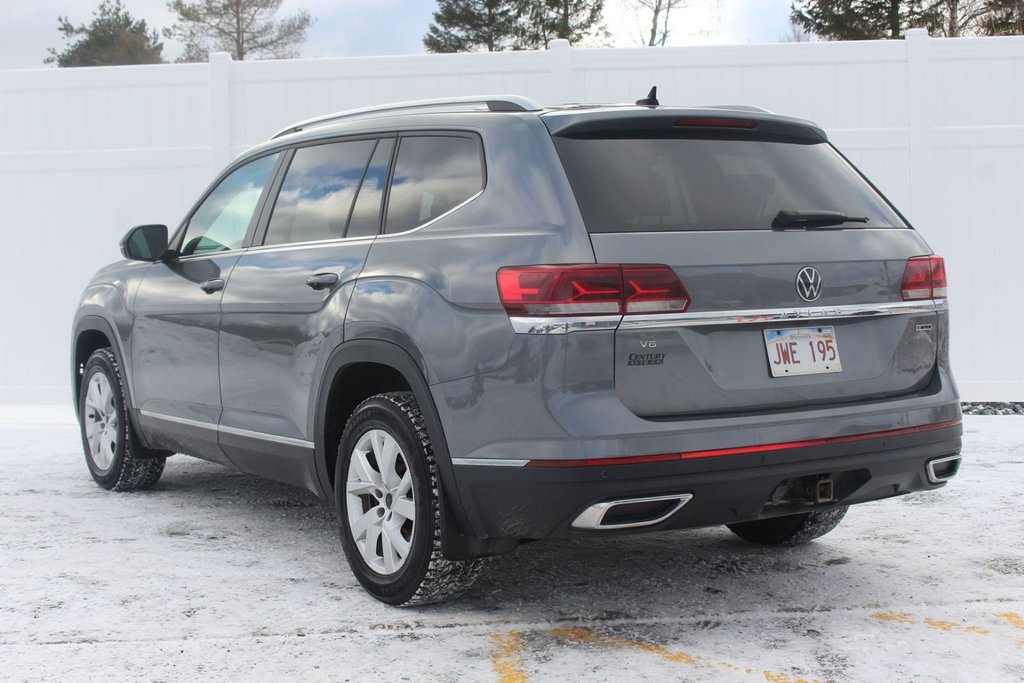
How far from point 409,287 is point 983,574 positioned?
255cm

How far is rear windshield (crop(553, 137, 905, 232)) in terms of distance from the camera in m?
3.85

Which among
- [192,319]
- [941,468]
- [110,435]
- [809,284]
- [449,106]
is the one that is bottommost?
[110,435]

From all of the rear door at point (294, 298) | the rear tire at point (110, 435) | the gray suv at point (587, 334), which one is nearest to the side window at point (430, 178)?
the gray suv at point (587, 334)

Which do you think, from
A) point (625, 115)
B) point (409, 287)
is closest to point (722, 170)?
point (625, 115)

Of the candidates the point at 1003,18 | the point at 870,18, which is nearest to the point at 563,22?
the point at 870,18

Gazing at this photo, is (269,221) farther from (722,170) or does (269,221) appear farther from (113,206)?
(113,206)

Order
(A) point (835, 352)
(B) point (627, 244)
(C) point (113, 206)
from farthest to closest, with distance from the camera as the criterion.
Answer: (C) point (113, 206) → (A) point (835, 352) → (B) point (627, 244)

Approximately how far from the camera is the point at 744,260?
12.6 ft

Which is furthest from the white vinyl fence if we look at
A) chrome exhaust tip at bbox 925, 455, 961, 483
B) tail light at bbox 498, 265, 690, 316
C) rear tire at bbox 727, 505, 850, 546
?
tail light at bbox 498, 265, 690, 316

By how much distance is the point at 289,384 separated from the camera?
484 centimetres

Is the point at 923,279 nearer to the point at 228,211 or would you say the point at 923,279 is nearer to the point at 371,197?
the point at 371,197

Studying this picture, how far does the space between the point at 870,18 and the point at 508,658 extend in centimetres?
3128

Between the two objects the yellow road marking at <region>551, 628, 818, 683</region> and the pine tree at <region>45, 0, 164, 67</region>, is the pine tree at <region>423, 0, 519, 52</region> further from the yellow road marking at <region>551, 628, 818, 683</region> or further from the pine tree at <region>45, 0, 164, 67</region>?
the yellow road marking at <region>551, 628, 818, 683</region>

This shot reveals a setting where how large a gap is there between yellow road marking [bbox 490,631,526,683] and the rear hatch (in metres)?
0.86
